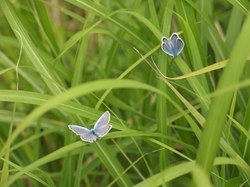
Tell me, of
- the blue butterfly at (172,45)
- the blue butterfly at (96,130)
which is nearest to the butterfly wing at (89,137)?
the blue butterfly at (96,130)

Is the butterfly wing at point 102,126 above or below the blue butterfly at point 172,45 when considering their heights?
below

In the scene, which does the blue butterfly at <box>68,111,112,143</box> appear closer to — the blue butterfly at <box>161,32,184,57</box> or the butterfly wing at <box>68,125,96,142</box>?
the butterfly wing at <box>68,125,96,142</box>

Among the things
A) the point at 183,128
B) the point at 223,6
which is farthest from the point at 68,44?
the point at 223,6

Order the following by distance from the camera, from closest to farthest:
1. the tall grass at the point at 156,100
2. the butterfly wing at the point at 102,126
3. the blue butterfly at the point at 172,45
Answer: the tall grass at the point at 156,100, the butterfly wing at the point at 102,126, the blue butterfly at the point at 172,45

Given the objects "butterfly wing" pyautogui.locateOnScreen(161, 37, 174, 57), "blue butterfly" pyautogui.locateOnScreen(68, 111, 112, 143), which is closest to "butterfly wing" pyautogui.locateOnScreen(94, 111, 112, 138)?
"blue butterfly" pyautogui.locateOnScreen(68, 111, 112, 143)

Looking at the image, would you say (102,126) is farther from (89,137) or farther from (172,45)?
(172,45)

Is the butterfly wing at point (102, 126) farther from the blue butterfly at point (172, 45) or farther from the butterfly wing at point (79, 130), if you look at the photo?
the blue butterfly at point (172, 45)

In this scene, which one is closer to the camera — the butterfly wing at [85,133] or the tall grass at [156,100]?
the tall grass at [156,100]
